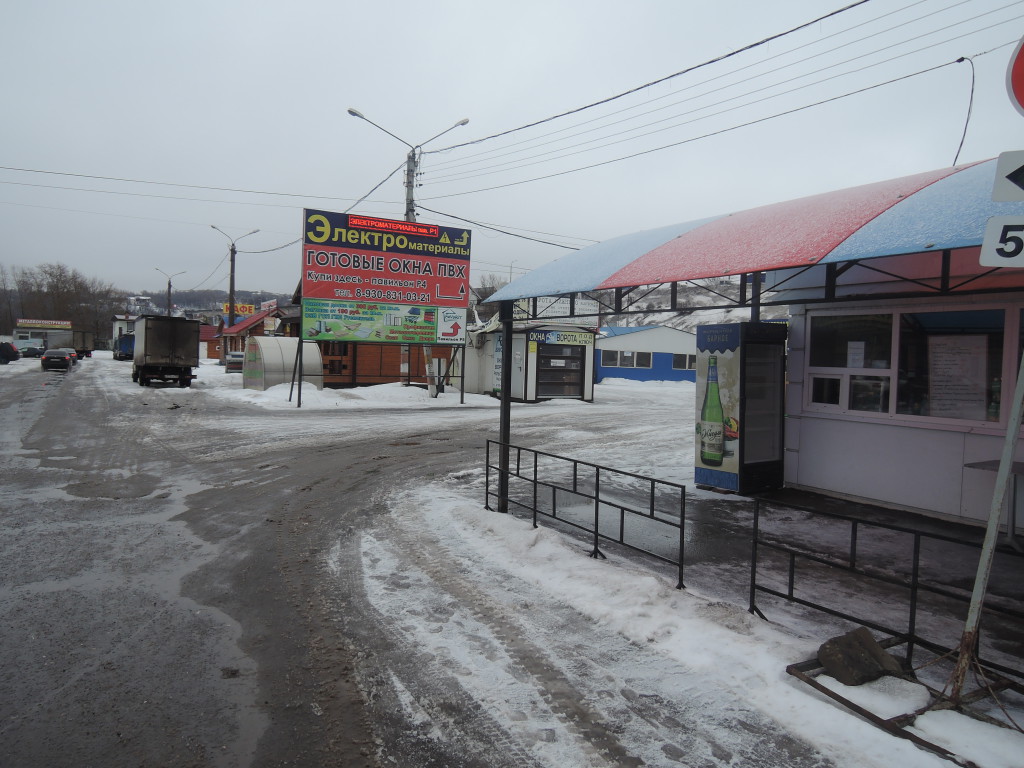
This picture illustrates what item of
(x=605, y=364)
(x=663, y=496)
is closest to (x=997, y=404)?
(x=663, y=496)

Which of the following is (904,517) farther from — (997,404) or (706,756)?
(706,756)

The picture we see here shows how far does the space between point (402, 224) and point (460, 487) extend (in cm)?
1435

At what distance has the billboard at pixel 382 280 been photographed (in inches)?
803

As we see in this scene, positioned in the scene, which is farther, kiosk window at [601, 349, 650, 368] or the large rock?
kiosk window at [601, 349, 650, 368]

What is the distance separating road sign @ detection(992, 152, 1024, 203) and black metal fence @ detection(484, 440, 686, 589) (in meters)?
3.00

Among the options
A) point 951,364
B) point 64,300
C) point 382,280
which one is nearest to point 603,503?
point 951,364

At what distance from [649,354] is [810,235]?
3785 cm

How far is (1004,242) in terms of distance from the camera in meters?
3.07

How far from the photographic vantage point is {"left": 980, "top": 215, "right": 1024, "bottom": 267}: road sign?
3021 mm

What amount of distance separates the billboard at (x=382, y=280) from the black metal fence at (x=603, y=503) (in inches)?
455

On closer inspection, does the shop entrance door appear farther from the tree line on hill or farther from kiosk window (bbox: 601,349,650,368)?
the tree line on hill

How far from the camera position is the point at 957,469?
709 cm

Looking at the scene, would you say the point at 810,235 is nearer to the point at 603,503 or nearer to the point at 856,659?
the point at 856,659

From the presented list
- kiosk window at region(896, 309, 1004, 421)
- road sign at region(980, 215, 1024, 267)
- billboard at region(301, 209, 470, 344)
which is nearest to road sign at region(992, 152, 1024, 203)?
road sign at region(980, 215, 1024, 267)
